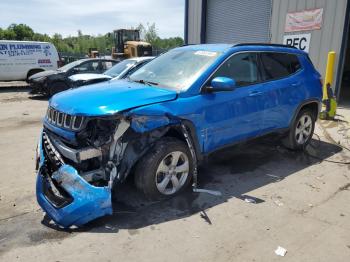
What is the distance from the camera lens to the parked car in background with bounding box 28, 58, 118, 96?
1274cm

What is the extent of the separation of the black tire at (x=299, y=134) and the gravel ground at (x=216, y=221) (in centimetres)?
41

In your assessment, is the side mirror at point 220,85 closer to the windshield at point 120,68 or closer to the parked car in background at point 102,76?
the parked car in background at point 102,76

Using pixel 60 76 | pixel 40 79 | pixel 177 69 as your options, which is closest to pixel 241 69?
pixel 177 69

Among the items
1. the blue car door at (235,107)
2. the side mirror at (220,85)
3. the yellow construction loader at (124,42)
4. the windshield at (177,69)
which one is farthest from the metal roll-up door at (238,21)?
the side mirror at (220,85)

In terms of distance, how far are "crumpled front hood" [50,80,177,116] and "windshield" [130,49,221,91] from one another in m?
0.25

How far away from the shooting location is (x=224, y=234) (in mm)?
3443

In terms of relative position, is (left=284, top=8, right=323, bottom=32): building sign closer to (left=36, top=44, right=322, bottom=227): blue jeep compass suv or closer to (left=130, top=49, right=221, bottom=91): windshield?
(left=36, top=44, right=322, bottom=227): blue jeep compass suv

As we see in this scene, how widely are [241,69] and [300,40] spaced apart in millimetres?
7471

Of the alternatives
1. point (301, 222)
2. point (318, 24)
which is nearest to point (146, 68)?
point (301, 222)

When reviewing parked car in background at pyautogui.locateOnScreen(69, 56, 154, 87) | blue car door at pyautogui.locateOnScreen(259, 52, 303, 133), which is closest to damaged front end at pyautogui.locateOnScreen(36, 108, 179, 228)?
blue car door at pyautogui.locateOnScreen(259, 52, 303, 133)

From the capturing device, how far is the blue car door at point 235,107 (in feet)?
14.1

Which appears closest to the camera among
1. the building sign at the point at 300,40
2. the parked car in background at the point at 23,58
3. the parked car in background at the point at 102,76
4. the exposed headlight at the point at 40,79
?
the parked car in background at the point at 102,76

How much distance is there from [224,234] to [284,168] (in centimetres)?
225

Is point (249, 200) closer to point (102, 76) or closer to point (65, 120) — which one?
point (65, 120)
